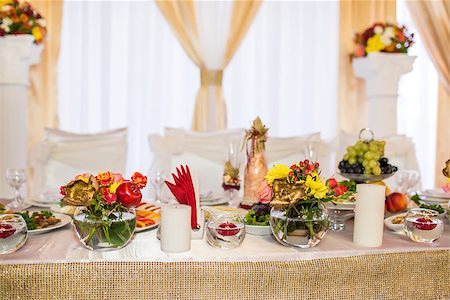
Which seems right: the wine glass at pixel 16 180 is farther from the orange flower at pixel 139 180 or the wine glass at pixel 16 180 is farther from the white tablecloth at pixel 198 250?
the orange flower at pixel 139 180

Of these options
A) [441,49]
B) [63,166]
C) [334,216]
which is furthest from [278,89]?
[334,216]

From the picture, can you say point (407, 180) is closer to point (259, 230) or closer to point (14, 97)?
point (259, 230)

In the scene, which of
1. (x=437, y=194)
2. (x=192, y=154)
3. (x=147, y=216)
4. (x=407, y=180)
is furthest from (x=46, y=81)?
(x=437, y=194)

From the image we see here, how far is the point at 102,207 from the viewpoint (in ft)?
3.74

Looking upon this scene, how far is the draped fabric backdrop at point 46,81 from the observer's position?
151 inches

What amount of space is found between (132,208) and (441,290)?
0.82 meters

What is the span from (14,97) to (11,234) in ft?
8.61

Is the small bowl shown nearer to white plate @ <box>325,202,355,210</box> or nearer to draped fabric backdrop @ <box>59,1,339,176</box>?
white plate @ <box>325,202,355,210</box>

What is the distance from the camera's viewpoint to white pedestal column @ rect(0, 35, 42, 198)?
3377 millimetres

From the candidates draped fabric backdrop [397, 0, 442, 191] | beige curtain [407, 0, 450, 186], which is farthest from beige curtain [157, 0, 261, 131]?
draped fabric backdrop [397, 0, 442, 191]

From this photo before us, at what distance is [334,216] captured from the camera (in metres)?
1.48

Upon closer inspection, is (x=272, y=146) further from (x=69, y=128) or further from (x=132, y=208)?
(x=69, y=128)

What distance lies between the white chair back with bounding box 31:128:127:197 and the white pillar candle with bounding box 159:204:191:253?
1394mm

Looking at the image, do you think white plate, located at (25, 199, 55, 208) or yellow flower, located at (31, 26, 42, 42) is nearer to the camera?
white plate, located at (25, 199, 55, 208)
